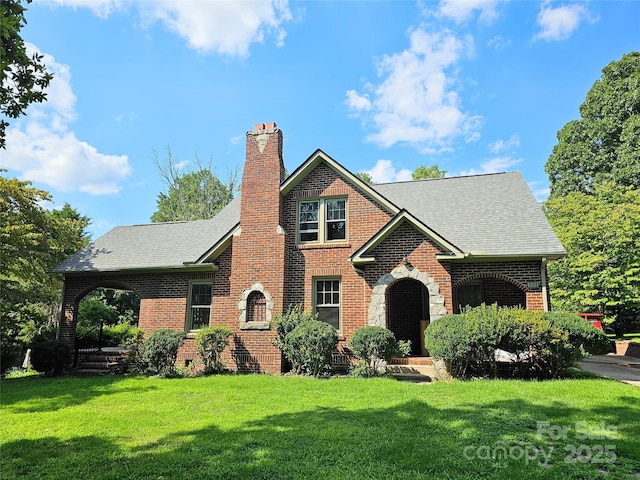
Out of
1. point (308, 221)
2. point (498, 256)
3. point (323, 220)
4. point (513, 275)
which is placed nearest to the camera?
point (498, 256)

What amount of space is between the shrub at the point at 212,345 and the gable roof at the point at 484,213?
24.4ft

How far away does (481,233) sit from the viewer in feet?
40.2

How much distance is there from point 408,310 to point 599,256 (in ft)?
39.5

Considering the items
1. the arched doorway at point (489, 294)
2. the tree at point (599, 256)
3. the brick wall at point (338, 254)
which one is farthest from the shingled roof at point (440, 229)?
the tree at point (599, 256)

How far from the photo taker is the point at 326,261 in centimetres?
1254

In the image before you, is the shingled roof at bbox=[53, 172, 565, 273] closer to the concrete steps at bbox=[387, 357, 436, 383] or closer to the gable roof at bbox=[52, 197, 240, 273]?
the gable roof at bbox=[52, 197, 240, 273]

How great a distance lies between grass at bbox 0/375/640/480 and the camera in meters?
4.48

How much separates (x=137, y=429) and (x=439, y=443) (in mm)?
4557

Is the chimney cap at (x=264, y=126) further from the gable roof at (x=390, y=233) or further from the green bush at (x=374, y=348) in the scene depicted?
the green bush at (x=374, y=348)

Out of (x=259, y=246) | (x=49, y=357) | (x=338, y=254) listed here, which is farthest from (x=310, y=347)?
(x=49, y=357)

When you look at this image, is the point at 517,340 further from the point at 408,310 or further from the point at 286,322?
the point at 286,322

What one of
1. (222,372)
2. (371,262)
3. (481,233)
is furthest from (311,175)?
(222,372)

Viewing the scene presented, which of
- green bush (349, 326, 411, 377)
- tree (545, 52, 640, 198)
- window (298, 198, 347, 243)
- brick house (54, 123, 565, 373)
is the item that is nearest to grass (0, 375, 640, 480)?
green bush (349, 326, 411, 377)

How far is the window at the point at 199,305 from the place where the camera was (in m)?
13.5
